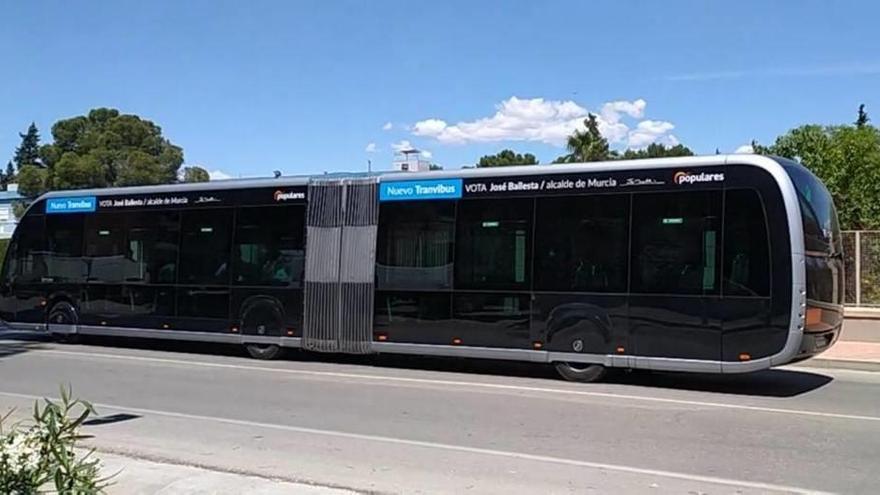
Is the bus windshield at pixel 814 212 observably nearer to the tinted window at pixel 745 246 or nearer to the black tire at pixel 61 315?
the tinted window at pixel 745 246

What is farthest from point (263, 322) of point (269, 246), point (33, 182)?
point (33, 182)

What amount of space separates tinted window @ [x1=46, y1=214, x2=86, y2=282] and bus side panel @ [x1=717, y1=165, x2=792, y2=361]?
42.7 ft

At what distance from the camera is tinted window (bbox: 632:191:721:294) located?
40.0 ft

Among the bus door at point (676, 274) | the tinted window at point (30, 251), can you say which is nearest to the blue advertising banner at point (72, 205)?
the tinted window at point (30, 251)

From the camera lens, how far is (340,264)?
15.5 meters

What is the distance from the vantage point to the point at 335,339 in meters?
15.5

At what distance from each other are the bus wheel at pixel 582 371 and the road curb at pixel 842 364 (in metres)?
4.75

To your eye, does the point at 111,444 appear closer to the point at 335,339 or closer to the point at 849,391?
the point at 335,339

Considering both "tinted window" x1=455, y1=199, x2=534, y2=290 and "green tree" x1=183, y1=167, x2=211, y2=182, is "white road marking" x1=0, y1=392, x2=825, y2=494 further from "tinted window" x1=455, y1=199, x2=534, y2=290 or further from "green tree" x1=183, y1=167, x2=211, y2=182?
"green tree" x1=183, y1=167, x2=211, y2=182

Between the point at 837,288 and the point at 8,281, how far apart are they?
16.6m

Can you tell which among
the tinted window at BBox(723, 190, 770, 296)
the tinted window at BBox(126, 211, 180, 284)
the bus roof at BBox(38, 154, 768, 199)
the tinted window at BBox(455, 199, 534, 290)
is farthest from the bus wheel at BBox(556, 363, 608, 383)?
the tinted window at BBox(126, 211, 180, 284)

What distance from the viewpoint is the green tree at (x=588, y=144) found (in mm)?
46156

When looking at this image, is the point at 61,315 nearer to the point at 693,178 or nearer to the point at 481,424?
the point at 481,424

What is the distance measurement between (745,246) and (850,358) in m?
5.71
